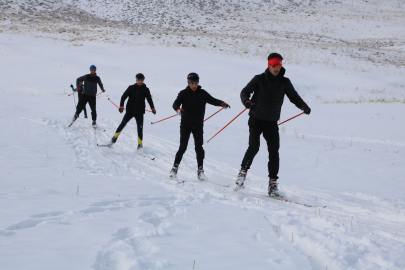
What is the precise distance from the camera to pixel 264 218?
3.33 meters

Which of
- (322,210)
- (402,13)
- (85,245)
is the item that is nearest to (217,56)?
(322,210)

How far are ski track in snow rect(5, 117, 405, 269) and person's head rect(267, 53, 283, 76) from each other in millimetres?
2079

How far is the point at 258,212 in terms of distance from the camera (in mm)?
3598

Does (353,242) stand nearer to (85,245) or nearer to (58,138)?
(85,245)

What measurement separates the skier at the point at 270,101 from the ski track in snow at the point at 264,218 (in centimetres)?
88

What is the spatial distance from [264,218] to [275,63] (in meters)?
2.43

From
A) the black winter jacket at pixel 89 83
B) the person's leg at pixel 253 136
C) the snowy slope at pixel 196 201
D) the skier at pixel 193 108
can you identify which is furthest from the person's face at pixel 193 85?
the black winter jacket at pixel 89 83

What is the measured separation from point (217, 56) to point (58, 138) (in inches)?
874

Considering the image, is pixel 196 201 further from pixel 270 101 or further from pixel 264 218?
pixel 270 101

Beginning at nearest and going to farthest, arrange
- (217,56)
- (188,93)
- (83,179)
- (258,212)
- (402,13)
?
(258,212)
(83,179)
(188,93)
(217,56)
(402,13)

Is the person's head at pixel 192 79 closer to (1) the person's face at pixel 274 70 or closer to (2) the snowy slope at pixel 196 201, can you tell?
(1) the person's face at pixel 274 70

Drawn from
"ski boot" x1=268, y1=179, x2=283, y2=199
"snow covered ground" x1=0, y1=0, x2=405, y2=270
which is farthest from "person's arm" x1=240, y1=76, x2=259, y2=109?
"snow covered ground" x1=0, y1=0, x2=405, y2=270

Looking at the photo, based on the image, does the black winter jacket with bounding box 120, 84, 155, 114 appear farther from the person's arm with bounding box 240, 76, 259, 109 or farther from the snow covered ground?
the person's arm with bounding box 240, 76, 259, 109

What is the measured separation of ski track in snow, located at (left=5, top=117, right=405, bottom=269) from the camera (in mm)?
2352
